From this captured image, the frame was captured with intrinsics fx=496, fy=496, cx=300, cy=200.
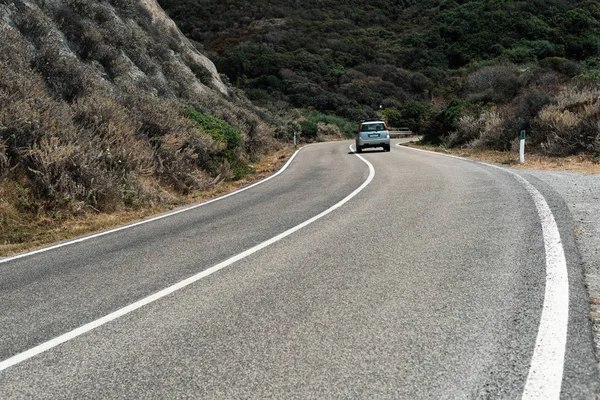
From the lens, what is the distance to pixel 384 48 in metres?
87.9

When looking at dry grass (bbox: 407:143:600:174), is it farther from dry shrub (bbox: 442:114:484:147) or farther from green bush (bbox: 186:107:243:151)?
green bush (bbox: 186:107:243:151)

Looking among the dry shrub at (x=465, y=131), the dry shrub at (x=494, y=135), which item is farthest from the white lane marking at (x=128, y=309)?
the dry shrub at (x=465, y=131)

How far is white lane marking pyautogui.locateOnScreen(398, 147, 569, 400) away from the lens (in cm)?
282

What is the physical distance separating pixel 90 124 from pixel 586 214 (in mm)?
10585

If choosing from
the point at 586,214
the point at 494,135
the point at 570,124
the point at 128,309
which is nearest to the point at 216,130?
the point at 570,124

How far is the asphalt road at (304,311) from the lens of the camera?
3.05 meters

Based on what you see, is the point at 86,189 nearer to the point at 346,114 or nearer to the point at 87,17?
the point at 87,17

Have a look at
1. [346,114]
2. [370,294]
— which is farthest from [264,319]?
[346,114]

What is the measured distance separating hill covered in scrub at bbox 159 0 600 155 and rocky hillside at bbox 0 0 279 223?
31409 millimetres

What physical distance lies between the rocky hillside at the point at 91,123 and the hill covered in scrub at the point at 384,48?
103 feet

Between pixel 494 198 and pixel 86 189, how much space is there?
8124 millimetres

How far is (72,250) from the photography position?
7.16 m

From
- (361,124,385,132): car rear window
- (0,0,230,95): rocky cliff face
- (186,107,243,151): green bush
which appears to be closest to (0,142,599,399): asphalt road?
(186,107,243,151): green bush

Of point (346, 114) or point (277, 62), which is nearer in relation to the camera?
point (346, 114)
